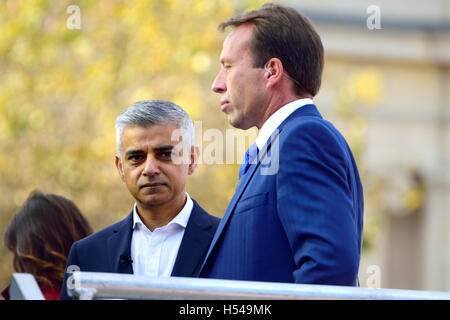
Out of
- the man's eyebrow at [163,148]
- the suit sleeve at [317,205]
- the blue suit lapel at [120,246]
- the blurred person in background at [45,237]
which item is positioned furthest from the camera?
the blurred person in background at [45,237]

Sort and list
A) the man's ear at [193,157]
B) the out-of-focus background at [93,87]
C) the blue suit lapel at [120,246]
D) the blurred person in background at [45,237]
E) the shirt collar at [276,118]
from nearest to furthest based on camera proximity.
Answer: the shirt collar at [276,118] → the blue suit lapel at [120,246] → the man's ear at [193,157] → the blurred person in background at [45,237] → the out-of-focus background at [93,87]

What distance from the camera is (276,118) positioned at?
9.93ft

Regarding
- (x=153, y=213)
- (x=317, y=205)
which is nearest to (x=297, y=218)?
(x=317, y=205)

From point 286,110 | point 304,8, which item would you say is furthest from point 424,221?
point 286,110

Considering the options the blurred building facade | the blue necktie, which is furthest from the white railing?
the blurred building facade

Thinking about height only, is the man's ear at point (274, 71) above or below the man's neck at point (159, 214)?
above

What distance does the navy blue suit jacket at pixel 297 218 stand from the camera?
2.61 m

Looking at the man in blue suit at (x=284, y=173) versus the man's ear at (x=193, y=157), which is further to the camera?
the man's ear at (x=193, y=157)

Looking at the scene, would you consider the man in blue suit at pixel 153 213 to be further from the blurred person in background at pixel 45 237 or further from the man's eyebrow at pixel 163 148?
the blurred person in background at pixel 45 237

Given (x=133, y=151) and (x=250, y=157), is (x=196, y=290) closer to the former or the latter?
(x=250, y=157)

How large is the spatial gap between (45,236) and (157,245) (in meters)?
0.94

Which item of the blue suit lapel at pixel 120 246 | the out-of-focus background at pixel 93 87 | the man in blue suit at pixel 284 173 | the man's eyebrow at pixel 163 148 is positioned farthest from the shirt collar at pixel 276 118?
the out-of-focus background at pixel 93 87

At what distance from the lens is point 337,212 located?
2.65 metres

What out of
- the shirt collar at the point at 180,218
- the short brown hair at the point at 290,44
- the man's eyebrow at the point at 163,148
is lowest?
the shirt collar at the point at 180,218
